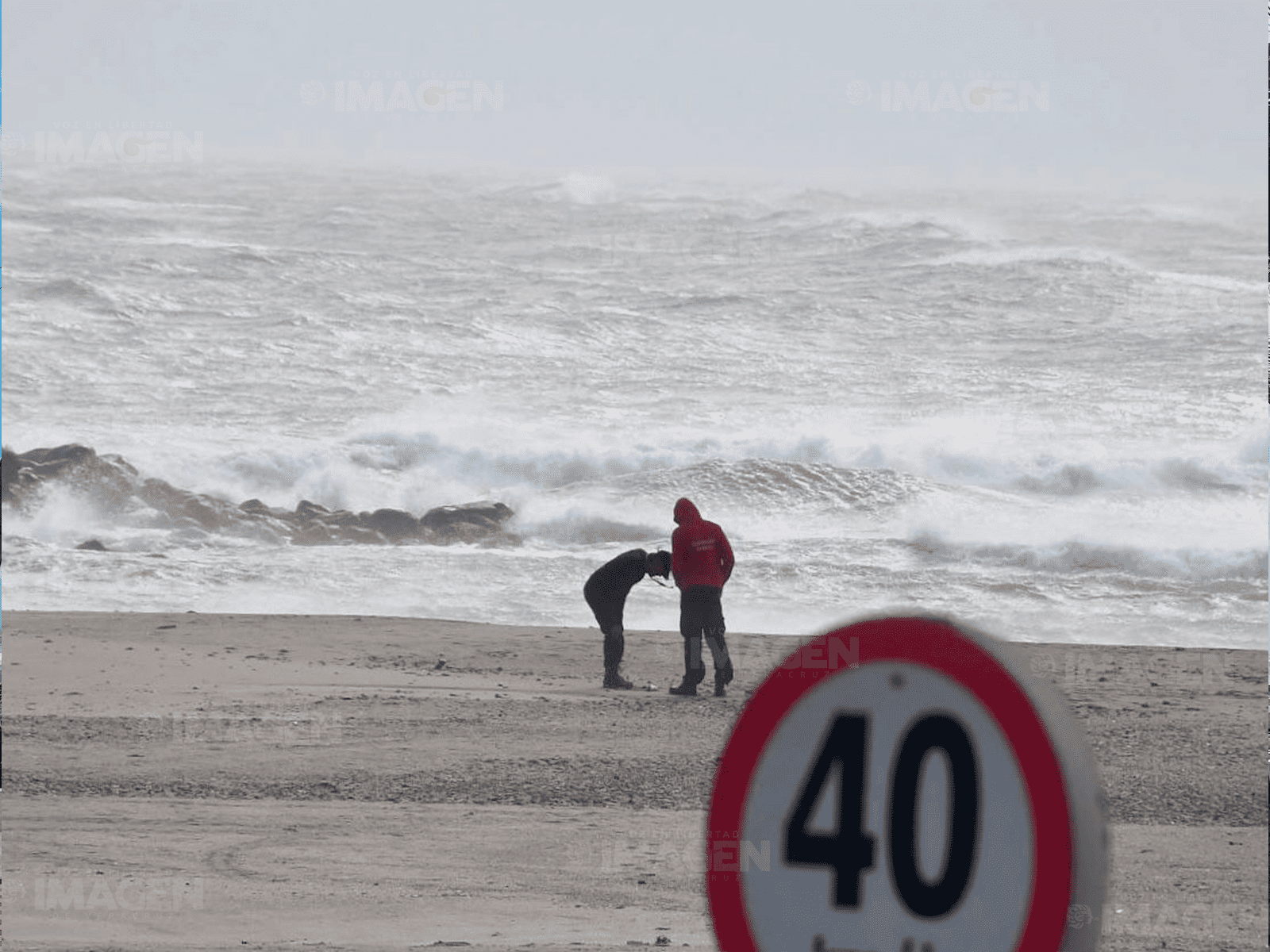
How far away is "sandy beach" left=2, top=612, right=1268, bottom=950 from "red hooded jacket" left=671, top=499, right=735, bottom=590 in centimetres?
90

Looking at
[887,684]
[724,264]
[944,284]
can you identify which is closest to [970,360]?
[944,284]

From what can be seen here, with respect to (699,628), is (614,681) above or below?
below

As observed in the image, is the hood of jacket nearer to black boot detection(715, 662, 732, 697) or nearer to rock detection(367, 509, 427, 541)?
black boot detection(715, 662, 732, 697)

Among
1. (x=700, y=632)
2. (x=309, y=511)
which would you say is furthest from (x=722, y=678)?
(x=309, y=511)

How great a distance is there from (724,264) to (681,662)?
36164 millimetres

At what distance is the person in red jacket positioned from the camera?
10.6 m

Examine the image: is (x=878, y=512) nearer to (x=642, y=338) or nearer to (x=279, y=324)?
(x=642, y=338)

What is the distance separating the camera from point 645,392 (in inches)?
1427

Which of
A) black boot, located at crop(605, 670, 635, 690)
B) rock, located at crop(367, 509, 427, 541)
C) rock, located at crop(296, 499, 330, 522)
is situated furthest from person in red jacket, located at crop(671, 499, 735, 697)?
rock, located at crop(296, 499, 330, 522)

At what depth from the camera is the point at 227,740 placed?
29.6 ft

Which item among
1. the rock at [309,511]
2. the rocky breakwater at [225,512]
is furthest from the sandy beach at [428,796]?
the rock at [309,511]

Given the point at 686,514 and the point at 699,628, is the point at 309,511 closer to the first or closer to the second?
the point at 686,514

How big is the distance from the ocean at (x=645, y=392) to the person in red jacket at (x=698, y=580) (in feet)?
17.3

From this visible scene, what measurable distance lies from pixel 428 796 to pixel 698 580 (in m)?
3.39
